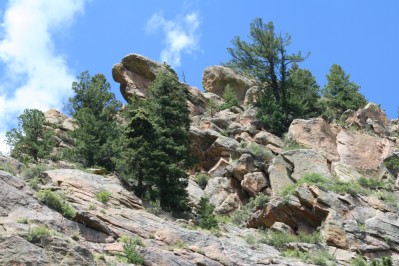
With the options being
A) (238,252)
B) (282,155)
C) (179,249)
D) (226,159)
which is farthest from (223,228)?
(226,159)

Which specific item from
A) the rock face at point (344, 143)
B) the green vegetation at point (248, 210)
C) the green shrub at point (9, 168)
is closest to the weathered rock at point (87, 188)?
the green shrub at point (9, 168)

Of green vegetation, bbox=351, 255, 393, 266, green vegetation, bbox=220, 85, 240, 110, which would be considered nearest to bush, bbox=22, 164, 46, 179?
green vegetation, bbox=351, 255, 393, 266

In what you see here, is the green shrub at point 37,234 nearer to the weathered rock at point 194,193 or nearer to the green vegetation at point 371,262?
the green vegetation at point 371,262

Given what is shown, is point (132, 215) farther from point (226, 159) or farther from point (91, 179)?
point (226, 159)

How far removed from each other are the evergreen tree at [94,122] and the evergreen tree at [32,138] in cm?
175

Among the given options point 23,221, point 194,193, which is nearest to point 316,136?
point 194,193

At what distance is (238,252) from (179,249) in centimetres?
301

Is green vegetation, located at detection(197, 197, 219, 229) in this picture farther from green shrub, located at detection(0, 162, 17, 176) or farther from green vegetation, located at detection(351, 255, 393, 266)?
green shrub, located at detection(0, 162, 17, 176)

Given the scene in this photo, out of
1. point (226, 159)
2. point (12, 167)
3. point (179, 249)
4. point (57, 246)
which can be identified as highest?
point (226, 159)

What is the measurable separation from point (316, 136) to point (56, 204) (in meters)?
23.7

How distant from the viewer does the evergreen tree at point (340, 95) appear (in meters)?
52.9

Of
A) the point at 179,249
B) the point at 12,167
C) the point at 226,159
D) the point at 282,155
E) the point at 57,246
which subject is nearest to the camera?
the point at 57,246

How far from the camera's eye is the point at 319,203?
3148cm

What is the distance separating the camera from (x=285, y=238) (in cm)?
2883
